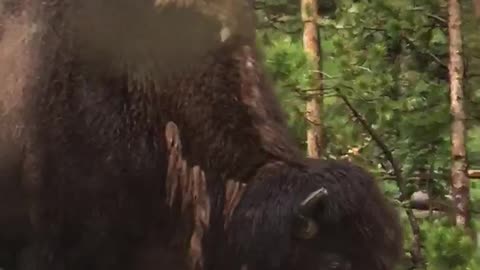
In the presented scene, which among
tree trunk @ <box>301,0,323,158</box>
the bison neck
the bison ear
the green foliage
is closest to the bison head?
the bison ear

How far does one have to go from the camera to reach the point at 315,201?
3693 millimetres

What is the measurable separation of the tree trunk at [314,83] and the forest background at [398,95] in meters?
0.01

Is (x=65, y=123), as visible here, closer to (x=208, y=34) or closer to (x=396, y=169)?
(x=208, y=34)

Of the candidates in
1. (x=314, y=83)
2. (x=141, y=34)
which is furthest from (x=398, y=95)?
(x=141, y=34)

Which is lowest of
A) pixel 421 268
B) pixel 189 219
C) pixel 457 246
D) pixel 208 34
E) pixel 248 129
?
pixel 421 268

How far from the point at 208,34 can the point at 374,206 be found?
84cm

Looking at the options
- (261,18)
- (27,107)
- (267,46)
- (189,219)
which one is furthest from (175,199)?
(261,18)

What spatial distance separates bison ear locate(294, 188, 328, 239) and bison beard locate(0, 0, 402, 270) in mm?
41

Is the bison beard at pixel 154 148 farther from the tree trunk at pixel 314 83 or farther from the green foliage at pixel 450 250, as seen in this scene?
the tree trunk at pixel 314 83

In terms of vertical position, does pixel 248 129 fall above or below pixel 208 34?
below

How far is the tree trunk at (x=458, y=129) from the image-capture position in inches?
212

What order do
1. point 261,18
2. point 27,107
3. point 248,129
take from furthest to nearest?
point 261,18 < point 27,107 < point 248,129

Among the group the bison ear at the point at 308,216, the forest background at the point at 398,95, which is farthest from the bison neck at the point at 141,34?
the forest background at the point at 398,95

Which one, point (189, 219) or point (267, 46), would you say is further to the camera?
point (267, 46)
